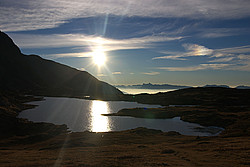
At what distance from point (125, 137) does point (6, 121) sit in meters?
53.6

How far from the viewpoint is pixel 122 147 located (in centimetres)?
4866

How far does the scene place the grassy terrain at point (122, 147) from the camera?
3403cm

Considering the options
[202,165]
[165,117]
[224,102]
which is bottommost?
[202,165]

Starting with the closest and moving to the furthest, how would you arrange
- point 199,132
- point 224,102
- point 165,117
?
point 199,132 → point 165,117 → point 224,102

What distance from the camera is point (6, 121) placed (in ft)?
277

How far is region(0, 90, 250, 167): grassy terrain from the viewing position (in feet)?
112

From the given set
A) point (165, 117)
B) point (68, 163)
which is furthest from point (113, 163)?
point (165, 117)

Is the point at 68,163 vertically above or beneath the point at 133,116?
beneath

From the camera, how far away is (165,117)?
12288 centimetres

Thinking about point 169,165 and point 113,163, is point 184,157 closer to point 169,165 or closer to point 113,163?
point 169,165

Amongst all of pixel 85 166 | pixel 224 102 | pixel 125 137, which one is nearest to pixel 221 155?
pixel 85 166

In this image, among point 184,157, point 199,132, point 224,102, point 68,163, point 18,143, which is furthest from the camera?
point 224,102

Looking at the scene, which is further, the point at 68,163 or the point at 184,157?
the point at 184,157

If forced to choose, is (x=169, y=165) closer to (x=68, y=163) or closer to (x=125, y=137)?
(x=68, y=163)
